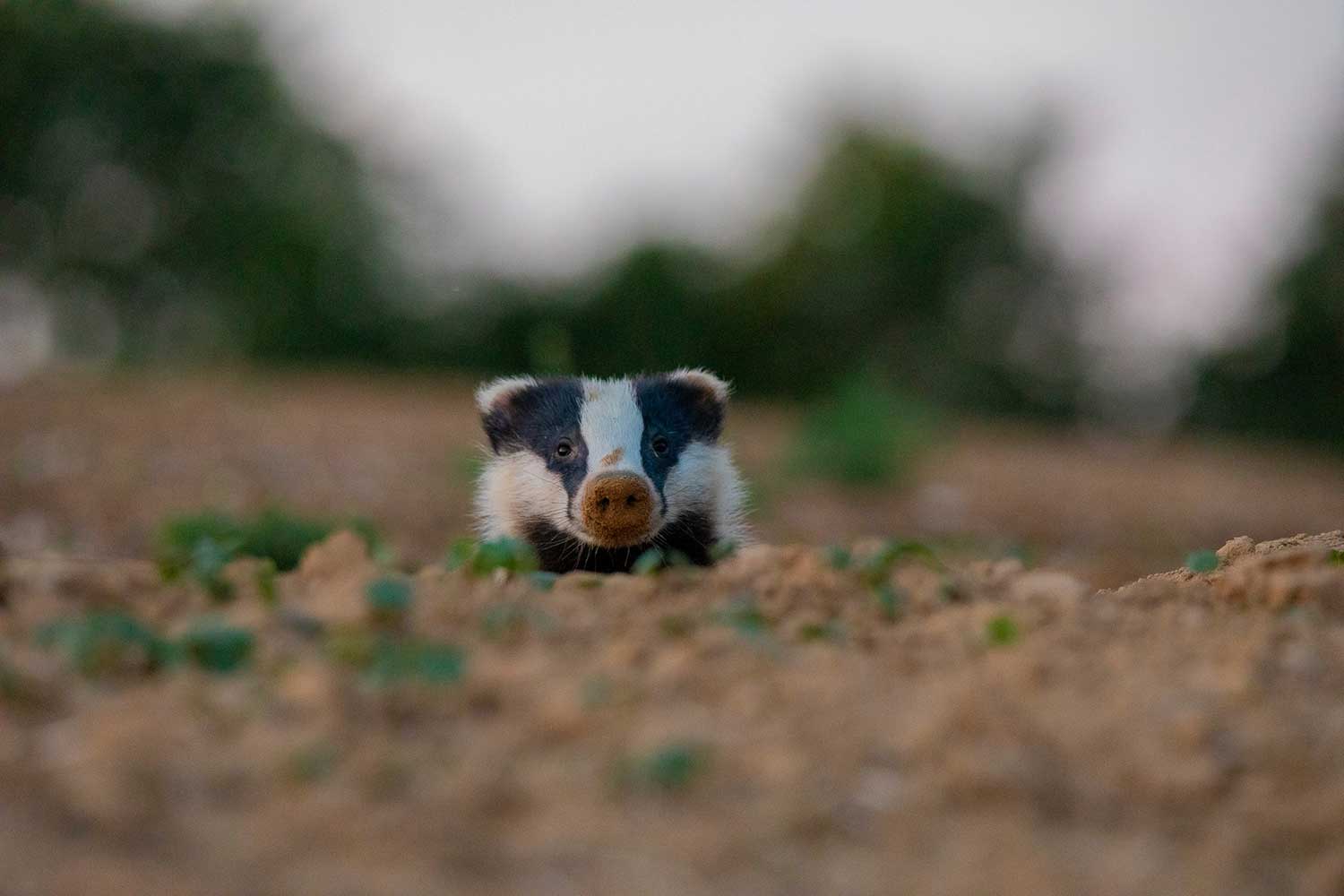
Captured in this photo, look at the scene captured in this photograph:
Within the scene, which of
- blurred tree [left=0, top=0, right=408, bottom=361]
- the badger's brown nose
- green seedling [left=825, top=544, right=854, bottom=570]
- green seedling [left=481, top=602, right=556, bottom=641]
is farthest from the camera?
blurred tree [left=0, top=0, right=408, bottom=361]

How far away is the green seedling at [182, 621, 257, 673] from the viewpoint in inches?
102

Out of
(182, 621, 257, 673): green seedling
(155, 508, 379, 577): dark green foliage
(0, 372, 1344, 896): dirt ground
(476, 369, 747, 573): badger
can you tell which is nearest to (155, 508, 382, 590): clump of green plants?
(155, 508, 379, 577): dark green foliage

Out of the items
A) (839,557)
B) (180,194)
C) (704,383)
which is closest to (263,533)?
(704,383)

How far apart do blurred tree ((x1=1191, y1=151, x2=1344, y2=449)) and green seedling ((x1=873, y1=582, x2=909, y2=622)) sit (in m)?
16.9

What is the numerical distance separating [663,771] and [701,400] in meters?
3.53

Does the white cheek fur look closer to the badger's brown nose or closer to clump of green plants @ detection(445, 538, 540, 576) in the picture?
A: the badger's brown nose

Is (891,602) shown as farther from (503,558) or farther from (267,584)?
(267,584)

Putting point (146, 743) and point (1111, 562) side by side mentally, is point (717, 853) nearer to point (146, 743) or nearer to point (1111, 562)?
point (146, 743)

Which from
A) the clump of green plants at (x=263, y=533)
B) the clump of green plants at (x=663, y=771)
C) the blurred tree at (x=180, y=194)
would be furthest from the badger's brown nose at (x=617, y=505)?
the blurred tree at (x=180, y=194)

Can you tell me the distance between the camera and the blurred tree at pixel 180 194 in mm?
17562

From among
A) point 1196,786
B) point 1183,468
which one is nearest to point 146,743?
point 1196,786

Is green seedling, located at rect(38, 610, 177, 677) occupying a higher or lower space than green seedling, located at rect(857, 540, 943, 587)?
lower

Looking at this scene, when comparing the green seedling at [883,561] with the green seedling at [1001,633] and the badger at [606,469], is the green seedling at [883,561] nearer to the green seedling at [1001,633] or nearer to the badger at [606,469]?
the green seedling at [1001,633]

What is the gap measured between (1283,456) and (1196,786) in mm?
16257
